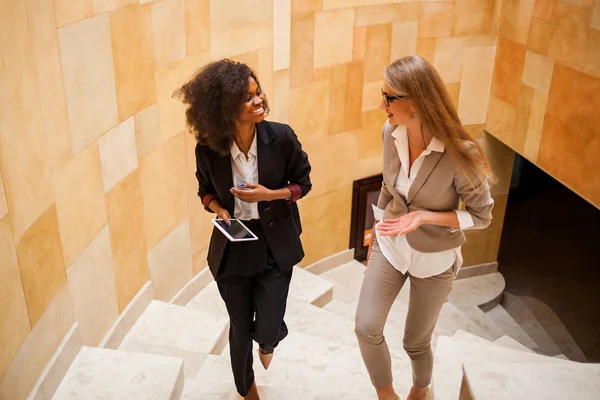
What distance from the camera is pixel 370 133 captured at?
18.8 ft

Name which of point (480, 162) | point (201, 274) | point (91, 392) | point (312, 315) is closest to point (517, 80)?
point (312, 315)

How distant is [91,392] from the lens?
2592 millimetres

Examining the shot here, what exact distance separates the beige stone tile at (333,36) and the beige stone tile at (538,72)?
5.18 feet

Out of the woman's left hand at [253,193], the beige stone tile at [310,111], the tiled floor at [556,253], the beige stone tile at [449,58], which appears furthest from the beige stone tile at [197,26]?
the tiled floor at [556,253]

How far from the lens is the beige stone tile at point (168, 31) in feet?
11.1

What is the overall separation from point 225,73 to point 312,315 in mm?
2452

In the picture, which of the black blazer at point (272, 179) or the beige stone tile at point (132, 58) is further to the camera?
the beige stone tile at point (132, 58)

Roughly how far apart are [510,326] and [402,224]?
4.66 meters

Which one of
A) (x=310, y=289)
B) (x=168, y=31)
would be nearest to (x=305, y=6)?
(x=168, y=31)

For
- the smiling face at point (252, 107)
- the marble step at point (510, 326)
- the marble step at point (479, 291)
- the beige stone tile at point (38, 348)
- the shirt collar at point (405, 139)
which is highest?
the smiling face at point (252, 107)

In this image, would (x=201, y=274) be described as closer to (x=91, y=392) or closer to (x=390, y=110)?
(x=91, y=392)

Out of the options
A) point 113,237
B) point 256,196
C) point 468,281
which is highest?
point 256,196

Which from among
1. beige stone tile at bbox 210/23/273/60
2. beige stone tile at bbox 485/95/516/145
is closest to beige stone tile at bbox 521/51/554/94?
beige stone tile at bbox 485/95/516/145

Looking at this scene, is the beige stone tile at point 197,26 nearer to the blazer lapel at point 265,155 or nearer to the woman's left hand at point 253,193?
the blazer lapel at point 265,155
